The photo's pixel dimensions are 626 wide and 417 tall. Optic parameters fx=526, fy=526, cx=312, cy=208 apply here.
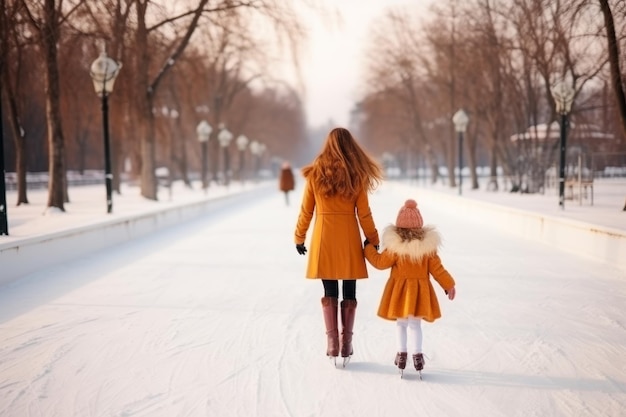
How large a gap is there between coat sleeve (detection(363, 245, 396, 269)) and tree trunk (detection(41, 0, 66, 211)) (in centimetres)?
1155

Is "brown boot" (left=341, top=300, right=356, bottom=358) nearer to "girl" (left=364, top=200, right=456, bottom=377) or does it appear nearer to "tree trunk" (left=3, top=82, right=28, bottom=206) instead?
"girl" (left=364, top=200, right=456, bottom=377)

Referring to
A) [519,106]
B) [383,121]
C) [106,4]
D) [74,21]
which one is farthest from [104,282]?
[383,121]

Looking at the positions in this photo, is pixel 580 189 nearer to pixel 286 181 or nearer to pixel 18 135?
pixel 286 181

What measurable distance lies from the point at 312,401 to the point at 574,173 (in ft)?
59.4

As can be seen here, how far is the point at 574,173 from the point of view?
18.6m

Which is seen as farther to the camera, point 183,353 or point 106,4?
point 106,4

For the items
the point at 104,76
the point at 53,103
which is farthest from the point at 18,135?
the point at 104,76

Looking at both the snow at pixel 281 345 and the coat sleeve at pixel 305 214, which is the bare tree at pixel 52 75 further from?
the coat sleeve at pixel 305 214

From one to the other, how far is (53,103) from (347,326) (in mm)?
12121

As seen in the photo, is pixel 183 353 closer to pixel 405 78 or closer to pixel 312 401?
pixel 312 401

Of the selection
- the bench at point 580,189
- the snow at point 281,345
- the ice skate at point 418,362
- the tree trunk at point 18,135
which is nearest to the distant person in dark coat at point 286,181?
the tree trunk at point 18,135

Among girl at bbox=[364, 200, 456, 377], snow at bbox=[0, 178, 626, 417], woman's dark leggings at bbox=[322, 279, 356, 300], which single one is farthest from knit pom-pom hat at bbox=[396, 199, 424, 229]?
snow at bbox=[0, 178, 626, 417]

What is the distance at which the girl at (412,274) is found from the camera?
3592 mm

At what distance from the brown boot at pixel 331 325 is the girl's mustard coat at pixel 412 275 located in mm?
398
